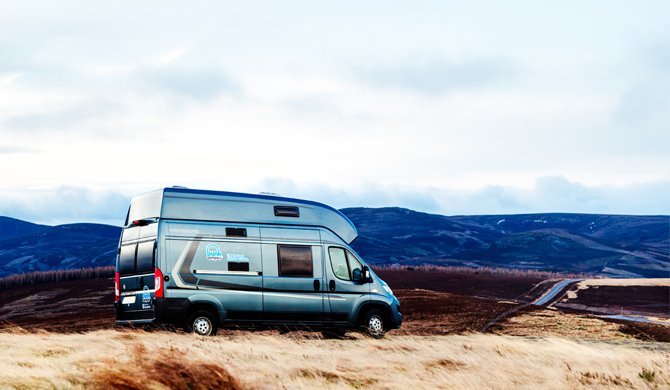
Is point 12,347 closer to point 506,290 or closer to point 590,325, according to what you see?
point 590,325

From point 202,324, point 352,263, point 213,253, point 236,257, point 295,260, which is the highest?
point 213,253

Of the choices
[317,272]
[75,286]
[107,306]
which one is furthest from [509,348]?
[75,286]

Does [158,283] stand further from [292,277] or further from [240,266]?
[292,277]

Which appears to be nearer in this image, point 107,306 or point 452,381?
point 452,381

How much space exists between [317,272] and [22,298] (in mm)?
66140

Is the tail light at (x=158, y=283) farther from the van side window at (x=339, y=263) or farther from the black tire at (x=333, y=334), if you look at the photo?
Result: the black tire at (x=333, y=334)

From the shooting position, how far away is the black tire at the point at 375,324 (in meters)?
22.8

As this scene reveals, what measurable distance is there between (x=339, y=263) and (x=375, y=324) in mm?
1886

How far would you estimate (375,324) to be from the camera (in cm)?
2295

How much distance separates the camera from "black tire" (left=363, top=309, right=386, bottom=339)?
898 inches

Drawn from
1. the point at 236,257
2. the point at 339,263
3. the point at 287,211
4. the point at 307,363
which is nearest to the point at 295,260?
the point at 287,211

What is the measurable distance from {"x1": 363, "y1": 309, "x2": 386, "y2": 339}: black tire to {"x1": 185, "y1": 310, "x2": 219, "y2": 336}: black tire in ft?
13.4

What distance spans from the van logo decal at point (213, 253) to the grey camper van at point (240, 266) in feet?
Answer: 0.08

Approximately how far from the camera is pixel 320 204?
22.5 m
